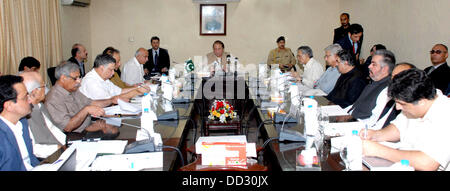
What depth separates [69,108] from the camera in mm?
2947

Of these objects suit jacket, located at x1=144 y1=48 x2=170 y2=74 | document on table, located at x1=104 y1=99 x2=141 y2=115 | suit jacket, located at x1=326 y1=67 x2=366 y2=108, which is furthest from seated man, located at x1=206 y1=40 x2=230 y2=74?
document on table, located at x1=104 y1=99 x2=141 y2=115

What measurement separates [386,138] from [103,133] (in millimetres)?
1780

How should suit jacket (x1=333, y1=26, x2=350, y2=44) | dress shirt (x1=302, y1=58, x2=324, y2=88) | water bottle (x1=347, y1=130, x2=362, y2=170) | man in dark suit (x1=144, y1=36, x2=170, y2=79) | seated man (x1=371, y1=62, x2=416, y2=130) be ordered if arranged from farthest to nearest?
1. man in dark suit (x1=144, y1=36, x2=170, y2=79)
2. suit jacket (x1=333, y1=26, x2=350, y2=44)
3. dress shirt (x1=302, y1=58, x2=324, y2=88)
4. seated man (x1=371, y1=62, x2=416, y2=130)
5. water bottle (x1=347, y1=130, x2=362, y2=170)

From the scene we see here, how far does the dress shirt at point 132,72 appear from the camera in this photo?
5613 mm

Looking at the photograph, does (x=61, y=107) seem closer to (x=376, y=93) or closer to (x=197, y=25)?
(x=376, y=93)

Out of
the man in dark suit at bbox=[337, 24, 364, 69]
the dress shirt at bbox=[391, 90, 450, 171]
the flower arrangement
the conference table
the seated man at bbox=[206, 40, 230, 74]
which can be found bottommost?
the flower arrangement

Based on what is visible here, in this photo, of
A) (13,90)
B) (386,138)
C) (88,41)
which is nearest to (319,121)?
(386,138)

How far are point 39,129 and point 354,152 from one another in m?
1.88

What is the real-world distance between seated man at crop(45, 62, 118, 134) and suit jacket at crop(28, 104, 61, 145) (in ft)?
0.90

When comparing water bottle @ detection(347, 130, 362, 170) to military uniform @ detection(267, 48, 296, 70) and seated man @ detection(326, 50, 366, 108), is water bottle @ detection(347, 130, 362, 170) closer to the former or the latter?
seated man @ detection(326, 50, 366, 108)

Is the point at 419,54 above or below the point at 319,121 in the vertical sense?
above

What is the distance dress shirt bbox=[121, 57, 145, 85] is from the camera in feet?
18.4

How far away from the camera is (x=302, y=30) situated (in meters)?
8.75

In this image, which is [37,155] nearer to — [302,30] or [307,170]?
[307,170]
